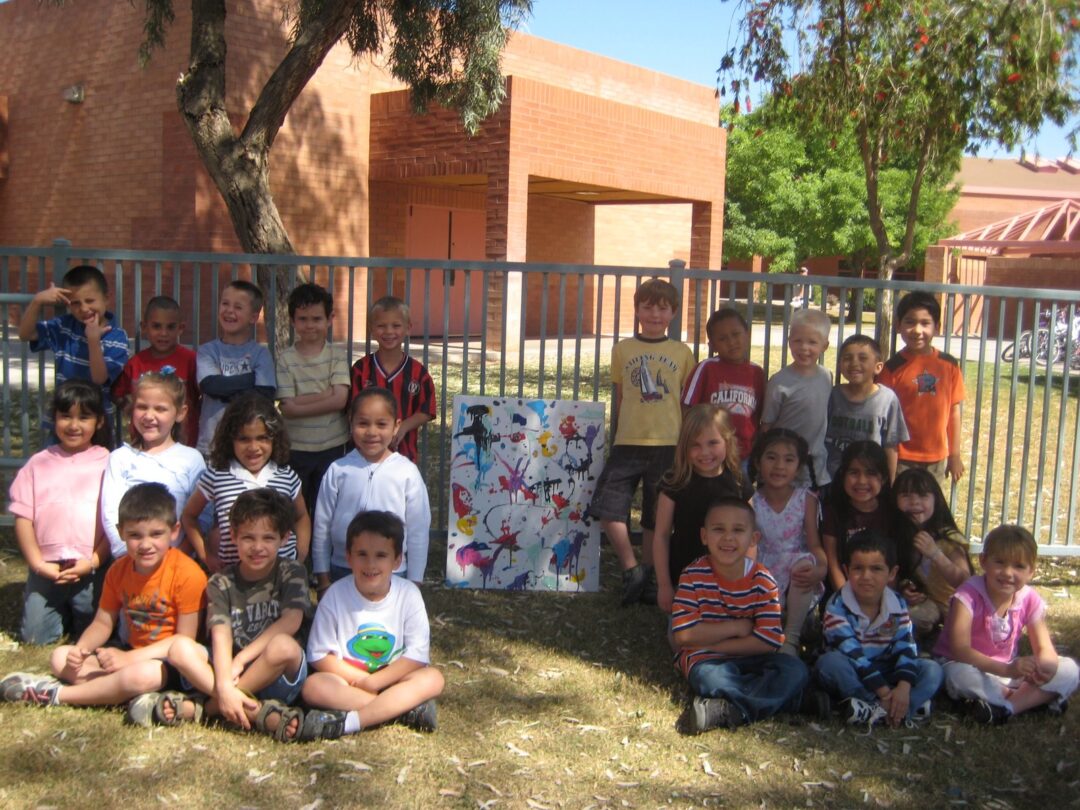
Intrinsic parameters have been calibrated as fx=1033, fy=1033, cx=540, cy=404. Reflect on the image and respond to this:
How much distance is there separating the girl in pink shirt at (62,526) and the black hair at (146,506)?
0.63 metres

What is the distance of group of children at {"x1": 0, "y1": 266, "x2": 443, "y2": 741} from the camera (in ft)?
12.3

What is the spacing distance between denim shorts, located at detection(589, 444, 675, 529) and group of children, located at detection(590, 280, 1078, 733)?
1cm

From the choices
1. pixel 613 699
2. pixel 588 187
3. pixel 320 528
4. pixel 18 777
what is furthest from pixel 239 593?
pixel 588 187

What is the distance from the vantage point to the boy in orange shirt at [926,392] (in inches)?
206

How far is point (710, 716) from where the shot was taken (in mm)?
3822

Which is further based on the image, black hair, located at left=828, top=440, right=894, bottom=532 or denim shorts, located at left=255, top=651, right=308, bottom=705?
black hair, located at left=828, top=440, right=894, bottom=532

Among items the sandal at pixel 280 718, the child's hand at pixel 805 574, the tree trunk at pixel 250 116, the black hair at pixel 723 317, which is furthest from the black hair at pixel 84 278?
the child's hand at pixel 805 574

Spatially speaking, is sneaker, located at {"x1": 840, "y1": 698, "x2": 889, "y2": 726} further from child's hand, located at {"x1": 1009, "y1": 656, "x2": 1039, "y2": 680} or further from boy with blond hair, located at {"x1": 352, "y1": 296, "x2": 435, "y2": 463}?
boy with blond hair, located at {"x1": 352, "y1": 296, "x2": 435, "y2": 463}

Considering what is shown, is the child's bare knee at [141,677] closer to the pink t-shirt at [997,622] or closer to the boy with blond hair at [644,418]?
the boy with blond hair at [644,418]

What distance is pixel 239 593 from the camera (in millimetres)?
3949

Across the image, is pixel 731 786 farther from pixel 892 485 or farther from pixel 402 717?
pixel 892 485

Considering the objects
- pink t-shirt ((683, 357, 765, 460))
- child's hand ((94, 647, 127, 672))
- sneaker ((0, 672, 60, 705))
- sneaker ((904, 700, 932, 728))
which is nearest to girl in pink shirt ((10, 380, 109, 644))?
sneaker ((0, 672, 60, 705))

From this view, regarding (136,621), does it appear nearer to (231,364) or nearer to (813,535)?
(231,364)

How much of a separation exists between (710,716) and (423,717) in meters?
1.06
